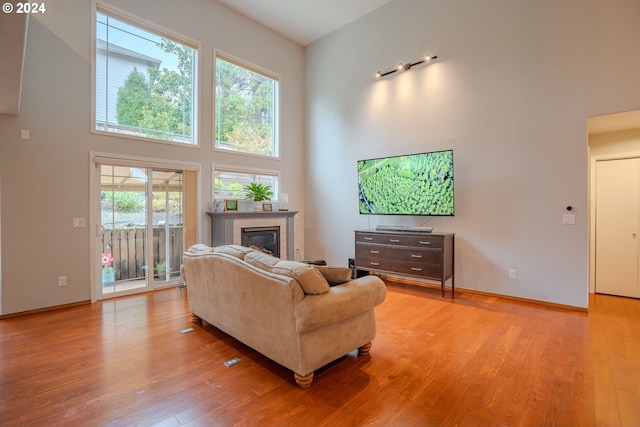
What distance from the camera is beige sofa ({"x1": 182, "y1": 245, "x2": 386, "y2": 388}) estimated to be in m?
2.07

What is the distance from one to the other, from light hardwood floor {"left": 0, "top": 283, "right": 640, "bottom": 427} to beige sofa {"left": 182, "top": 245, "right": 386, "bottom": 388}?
0.65ft

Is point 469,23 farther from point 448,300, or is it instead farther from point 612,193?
point 448,300

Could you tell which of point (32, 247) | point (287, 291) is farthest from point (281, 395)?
point (32, 247)

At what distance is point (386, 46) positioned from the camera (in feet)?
17.7

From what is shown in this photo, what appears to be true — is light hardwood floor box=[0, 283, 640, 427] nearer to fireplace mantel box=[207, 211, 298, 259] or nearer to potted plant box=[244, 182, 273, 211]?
fireplace mantel box=[207, 211, 298, 259]

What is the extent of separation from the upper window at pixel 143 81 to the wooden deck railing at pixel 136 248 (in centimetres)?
147

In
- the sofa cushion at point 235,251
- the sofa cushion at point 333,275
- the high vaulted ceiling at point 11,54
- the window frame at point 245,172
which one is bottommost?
the sofa cushion at point 333,275

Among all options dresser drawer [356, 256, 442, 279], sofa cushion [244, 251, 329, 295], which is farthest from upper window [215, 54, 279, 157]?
sofa cushion [244, 251, 329, 295]

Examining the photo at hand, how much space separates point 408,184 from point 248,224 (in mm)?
2865

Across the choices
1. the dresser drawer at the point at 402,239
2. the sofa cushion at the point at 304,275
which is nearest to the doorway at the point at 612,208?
the dresser drawer at the point at 402,239

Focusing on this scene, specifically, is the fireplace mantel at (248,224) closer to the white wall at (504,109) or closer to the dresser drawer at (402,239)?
the white wall at (504,109)

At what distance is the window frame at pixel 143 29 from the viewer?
4078mm

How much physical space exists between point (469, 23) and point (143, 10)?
486cm

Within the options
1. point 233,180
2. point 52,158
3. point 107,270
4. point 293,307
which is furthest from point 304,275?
point 233,180
